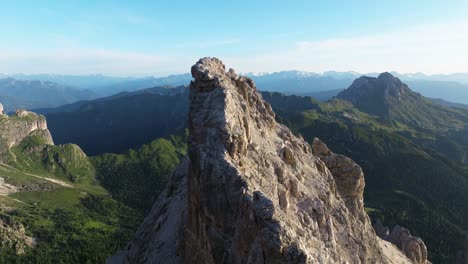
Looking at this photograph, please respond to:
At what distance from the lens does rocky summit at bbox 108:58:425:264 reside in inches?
1128

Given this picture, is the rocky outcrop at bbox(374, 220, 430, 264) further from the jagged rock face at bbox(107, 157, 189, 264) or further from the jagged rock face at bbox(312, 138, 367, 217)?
the jagged rock face at bbox(107, 157, 189, 264)

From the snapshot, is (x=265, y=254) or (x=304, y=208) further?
(x=304, y=208)

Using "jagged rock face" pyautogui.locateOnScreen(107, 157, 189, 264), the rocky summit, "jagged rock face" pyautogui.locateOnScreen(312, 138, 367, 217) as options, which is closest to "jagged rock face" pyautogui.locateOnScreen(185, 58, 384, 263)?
the rocky summit

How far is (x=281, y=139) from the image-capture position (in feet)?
186

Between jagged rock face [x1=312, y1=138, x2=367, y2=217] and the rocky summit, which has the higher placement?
the rocky summit

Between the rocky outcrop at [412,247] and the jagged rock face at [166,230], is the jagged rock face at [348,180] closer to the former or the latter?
the rocky outcrop at [412,247]

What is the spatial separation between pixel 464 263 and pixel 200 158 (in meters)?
93.7

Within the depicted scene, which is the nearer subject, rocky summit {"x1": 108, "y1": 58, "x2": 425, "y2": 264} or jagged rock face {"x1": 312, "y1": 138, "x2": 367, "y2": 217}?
rocky summit {"x1": 108, "y1": 58, "x2": 425, "y2": 264}

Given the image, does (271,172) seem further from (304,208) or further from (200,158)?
(200,158)

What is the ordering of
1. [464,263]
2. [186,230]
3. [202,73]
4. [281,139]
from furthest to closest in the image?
1. [464,263]
2. [281,139]
3. [202,73]
4. [186,230]

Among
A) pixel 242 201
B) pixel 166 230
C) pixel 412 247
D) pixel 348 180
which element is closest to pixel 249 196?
pixel 242 201

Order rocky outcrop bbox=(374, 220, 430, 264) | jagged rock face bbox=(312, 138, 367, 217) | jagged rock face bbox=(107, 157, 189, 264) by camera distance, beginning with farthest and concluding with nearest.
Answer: rocky outcrop bbox=(374, 220, 430, 264) < jagged rock face bbox=(312, 138, 367, 217) < jagged rock face bbox=(107, 157, 189, 264)

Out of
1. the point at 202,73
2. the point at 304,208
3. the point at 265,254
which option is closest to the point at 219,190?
the point at 265,254

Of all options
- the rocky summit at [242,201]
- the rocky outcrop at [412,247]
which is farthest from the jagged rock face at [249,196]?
the rocky outcrop at [412,247]
